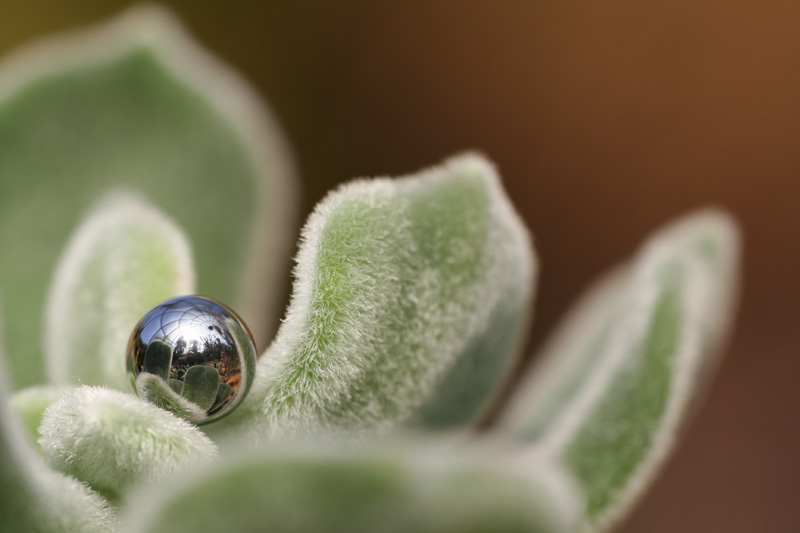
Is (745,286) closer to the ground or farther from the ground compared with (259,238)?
farther from the ground

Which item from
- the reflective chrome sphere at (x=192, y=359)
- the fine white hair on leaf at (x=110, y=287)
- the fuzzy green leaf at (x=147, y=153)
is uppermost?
the fuzzy green leaf at (x=147, y=153)

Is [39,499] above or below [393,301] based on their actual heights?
below

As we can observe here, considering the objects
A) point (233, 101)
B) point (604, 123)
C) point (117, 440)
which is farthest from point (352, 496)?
point (604, 123)

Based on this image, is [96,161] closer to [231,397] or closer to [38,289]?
[38,289]

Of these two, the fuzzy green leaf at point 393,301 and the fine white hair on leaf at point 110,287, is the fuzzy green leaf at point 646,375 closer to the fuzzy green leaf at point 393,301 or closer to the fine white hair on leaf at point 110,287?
the fuzzy green leaf at point 393,301

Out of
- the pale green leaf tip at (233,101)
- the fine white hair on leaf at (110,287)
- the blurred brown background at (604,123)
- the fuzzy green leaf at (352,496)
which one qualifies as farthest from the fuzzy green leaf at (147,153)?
the blurred brown background at (604,123)

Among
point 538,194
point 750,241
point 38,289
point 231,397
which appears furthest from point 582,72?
point 231,397

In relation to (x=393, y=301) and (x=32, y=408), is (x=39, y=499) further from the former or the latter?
(x=393, y=301)
